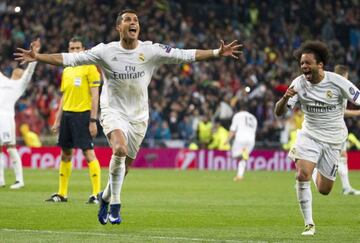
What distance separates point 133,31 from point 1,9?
26.2 m

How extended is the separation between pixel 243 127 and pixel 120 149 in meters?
15.8

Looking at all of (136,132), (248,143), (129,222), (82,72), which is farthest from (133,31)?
(248,143)

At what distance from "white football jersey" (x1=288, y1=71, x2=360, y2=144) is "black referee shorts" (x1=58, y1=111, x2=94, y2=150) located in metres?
4.97

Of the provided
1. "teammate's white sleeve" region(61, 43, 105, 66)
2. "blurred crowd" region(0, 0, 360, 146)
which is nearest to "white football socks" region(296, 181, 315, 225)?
"teammate's white sleeve" region(61, 43, 105, 66)

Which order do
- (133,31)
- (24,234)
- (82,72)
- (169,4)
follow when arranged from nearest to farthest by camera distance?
(24,234), (133,31), (82,72), (169,4)

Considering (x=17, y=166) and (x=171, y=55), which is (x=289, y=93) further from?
(x=17, y=166)

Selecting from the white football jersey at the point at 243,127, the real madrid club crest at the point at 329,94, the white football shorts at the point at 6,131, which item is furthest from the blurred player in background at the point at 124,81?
the white football jersey at the point at 243,127

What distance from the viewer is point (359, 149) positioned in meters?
35.0

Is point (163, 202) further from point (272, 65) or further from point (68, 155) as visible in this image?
point (272, 65)

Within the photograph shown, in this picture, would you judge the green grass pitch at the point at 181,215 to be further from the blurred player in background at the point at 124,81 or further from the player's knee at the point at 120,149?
the player's knee at the point at 120,149

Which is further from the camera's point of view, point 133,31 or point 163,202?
point 163,202

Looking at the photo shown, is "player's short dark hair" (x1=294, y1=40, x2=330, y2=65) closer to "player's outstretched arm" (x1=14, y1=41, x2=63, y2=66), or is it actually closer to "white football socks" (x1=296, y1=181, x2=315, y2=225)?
"white football socks" (x1=296, y1=181, x2=315, y2=225)

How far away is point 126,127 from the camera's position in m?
13.1

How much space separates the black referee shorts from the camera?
55.6 ft
